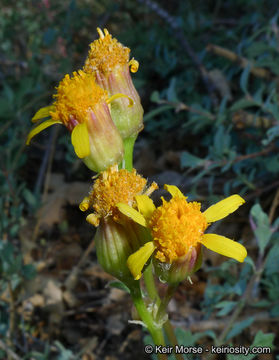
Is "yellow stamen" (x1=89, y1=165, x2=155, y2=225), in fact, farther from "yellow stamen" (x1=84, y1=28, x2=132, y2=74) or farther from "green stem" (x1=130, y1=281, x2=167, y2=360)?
"yellow stamen" (x1=84, y1=28, x2=132, y2=74)

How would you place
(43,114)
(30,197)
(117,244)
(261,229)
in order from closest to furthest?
(117,244) → (43,114) → (261,229) → (30,197)

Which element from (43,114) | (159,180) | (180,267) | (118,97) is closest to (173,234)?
(180,267)

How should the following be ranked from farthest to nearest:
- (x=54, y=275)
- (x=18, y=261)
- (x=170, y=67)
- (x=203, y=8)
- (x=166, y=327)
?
(x=203, y=8), (x=170, y=67), (x=54, y=275), (x=18, y=261), (x=166, y=327)

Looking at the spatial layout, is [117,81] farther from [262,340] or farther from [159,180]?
[159,180]

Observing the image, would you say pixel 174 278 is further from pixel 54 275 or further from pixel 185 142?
pixel 185 142

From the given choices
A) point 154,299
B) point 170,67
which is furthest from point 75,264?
point 170,67

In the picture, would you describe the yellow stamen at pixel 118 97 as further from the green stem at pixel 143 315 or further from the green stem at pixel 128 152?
the green stem at pixel 143 315
